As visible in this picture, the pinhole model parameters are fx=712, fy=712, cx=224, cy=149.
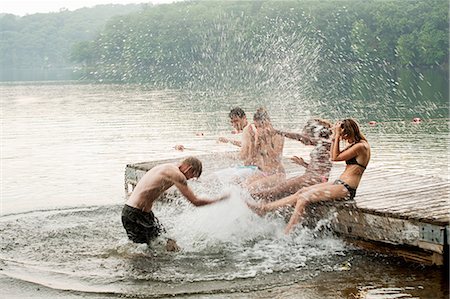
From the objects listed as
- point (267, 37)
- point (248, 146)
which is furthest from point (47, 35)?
point (248, 146)

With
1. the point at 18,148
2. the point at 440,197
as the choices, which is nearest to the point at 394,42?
the point at 18,148

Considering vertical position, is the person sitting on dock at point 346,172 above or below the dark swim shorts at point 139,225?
above

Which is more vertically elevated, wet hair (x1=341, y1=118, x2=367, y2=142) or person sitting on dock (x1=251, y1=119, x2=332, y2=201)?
wet hair (x1=341, y1=118, x2=367, y2=142)

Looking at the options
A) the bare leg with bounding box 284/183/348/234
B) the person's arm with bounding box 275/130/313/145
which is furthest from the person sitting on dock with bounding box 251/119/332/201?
the bare leg with bounding box 284/183/348/234

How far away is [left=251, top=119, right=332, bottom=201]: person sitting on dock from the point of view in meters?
12.0

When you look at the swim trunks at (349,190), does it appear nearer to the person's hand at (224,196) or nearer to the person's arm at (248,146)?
the person's hand at (224,196)

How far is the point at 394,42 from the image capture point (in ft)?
292

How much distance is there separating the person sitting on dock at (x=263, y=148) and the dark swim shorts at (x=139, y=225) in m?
2.35

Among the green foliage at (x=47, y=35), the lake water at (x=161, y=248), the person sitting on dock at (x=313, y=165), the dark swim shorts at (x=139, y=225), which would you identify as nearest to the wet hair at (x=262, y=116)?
the person sitting on dock at (x=313, y=165)

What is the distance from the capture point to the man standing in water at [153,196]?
414 inches

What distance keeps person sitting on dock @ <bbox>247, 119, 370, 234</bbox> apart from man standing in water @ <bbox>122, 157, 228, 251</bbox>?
145 centimetres

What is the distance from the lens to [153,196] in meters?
10.6

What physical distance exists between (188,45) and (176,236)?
268 feet

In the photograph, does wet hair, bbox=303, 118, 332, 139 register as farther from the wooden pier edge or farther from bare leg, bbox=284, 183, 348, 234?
the wooden pier edge
